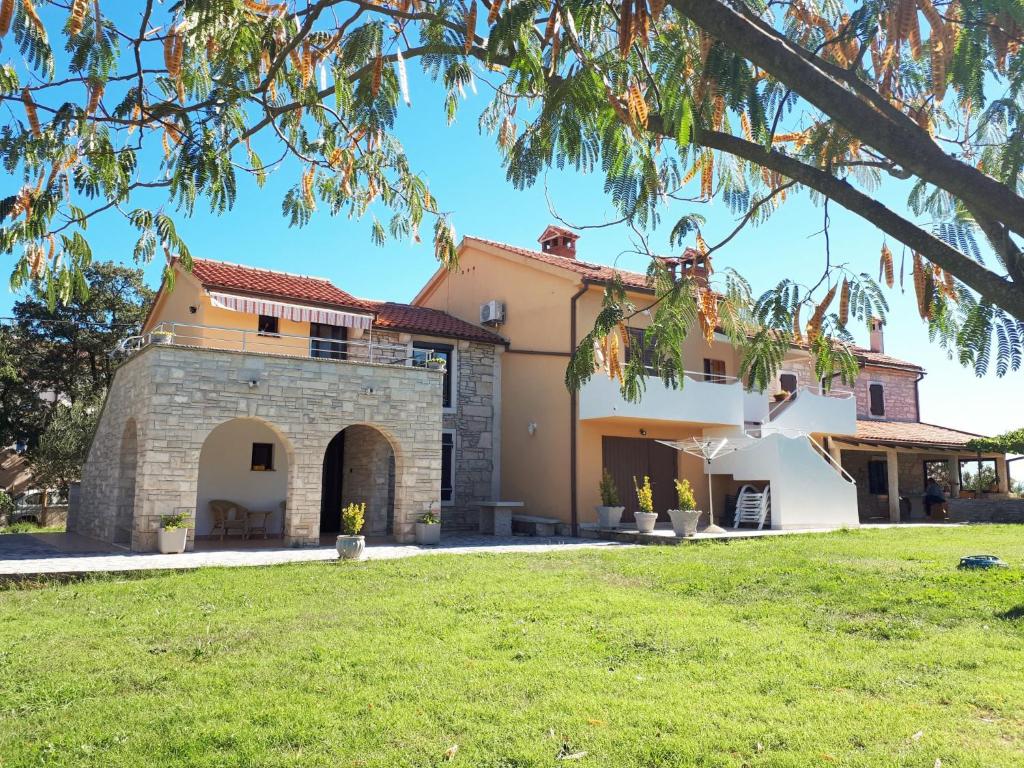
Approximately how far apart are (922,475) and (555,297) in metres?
17.0

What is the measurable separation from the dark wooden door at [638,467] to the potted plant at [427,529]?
228 inches

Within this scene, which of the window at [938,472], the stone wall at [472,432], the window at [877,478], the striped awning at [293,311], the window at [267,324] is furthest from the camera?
the window at [938,472]

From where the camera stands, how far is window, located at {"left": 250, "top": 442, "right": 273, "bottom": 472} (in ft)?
61.7

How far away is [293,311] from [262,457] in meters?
Result: 3.67

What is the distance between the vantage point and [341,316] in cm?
1884

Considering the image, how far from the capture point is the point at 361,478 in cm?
1941

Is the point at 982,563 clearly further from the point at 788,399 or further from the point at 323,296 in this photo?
the point at 323,296

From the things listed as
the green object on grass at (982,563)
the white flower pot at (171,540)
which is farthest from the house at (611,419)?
the white flower pot at (171,540)

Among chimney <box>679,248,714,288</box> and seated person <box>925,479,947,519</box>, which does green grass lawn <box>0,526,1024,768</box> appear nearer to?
chimney <box>679,248,714,288</box>

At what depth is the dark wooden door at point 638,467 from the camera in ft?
69.6

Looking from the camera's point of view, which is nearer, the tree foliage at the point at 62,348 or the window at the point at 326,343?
the window at the point at 326,343

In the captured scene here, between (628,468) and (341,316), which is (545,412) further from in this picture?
(341,316)

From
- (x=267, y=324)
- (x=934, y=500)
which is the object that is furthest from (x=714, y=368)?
(x=267, y=324)

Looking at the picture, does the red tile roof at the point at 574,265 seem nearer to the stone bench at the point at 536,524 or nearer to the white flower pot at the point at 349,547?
the stone bench at the point at 536,524
